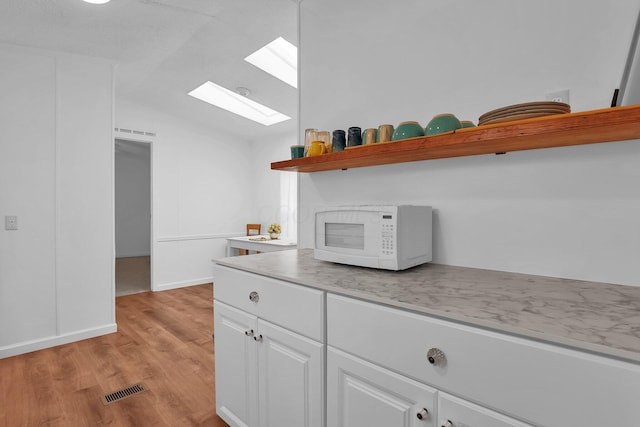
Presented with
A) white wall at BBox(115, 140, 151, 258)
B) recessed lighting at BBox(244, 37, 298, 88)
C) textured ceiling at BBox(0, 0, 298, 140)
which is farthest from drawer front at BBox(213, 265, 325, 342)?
Result: white wall at BBox(115, 140, 151, 258)

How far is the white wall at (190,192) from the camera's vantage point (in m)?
4.46

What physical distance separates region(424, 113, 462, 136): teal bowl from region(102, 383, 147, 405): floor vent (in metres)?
2.33

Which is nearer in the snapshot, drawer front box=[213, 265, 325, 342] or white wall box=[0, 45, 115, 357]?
drawer front box=[213, 265, 325, 342]

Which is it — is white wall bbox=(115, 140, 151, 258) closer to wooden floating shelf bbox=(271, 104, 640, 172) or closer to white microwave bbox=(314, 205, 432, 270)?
white microwave bbox=(314, 205, 432, 270)

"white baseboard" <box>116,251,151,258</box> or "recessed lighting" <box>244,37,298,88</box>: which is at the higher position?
"recessed lighting" <box>244,37,298,88</box>

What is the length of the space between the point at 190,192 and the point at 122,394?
10.5ft

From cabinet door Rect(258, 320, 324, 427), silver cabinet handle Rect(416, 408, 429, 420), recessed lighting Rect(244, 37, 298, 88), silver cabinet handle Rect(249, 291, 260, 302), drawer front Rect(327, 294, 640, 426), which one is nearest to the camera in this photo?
drawer front Rect(327, 294, 640, 426)

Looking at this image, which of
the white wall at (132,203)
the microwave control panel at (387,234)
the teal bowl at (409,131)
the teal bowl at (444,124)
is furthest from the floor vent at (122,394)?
the white wall at (132,203)

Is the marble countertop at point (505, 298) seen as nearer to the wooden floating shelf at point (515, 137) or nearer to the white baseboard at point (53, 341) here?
the wooden floating shelf at point (515, 137)

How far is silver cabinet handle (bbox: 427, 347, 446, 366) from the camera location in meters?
0.87

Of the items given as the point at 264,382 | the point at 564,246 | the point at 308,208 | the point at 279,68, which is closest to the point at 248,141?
the point at 279,68

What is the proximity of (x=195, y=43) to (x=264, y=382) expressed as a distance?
2807 mm

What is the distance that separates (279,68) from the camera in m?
3.32

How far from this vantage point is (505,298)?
981 millimetres
